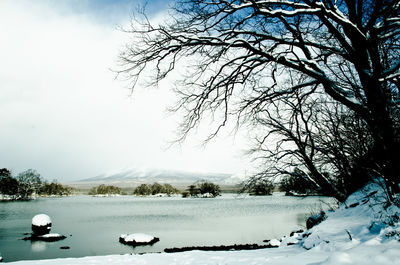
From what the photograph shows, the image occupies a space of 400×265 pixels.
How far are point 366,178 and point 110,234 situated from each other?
2467 cm

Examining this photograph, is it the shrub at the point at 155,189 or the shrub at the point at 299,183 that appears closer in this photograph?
the shrub at the point at 299,183

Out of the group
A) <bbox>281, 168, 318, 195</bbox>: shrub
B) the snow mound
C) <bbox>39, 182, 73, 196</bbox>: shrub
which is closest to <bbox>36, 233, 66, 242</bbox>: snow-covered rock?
<bbox>281, 168, 318, 195</bbox>: shrub

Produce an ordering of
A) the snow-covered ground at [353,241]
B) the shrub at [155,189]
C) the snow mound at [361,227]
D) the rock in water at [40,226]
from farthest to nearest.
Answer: the shrub at [155,189]
the rock in water at [40,226]
the snow mound at [361,227]
the snow-covered ground at [353,241]

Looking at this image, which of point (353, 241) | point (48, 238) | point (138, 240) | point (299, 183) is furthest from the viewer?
point (48, 238)

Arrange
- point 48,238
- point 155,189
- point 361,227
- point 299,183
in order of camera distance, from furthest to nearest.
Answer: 1. point 155,189
2. point 48,238
3. point 299,183
4. point 361,227

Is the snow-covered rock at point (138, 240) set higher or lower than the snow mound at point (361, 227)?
lower

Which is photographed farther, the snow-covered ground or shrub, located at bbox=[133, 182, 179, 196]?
shrub, located at bbox=[133, 182, 179, 196]

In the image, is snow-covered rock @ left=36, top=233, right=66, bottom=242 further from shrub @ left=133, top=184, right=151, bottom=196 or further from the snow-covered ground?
shrub @ left=133, top=184, right=151, bottom=196

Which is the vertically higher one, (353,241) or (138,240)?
(353,241)

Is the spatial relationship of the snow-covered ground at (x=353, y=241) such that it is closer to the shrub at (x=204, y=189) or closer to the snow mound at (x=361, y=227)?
the snow mound at (x=361, y=227)

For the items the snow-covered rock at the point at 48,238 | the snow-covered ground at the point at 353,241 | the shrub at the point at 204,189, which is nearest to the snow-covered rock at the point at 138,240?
the snow-covered rock at the point at 48,238

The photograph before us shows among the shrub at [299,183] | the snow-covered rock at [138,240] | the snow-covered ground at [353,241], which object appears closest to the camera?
the snow-covered ground at [353,241]

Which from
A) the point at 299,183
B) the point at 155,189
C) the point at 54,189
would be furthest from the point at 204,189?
the point at 299,183

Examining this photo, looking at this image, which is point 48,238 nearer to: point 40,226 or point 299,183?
point 40,226
